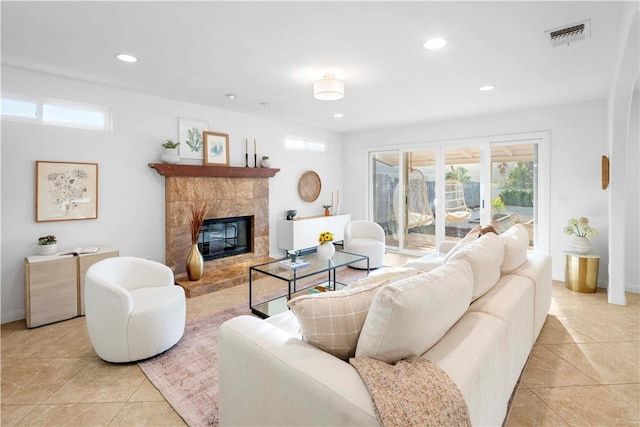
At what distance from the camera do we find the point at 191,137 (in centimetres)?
452

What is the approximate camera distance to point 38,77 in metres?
3.31

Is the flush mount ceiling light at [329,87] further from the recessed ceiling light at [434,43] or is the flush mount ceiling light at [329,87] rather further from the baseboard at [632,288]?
the baseboard at [632,288]

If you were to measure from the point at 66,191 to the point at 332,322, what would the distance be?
3.57 metres

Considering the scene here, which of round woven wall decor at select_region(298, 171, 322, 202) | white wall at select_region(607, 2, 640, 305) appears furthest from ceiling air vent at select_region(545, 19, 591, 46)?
round woven wall decor at select_region(298, 171, 322, 202)

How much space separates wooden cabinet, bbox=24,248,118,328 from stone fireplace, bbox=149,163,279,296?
1.05 metres

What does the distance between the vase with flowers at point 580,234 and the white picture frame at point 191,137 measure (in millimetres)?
5012

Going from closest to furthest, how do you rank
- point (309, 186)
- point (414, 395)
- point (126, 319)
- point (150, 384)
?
point (414, 395) < point (150, 384) < point (126, 319) < point (309, 186)

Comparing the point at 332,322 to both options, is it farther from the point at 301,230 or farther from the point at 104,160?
the point at 301,230

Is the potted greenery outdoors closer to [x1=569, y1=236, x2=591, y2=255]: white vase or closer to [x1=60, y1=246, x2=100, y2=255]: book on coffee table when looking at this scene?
[x1=60, y1=246, x2=100, y2=255]: book on coffee table

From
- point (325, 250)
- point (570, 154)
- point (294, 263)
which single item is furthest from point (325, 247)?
point (570, 154)

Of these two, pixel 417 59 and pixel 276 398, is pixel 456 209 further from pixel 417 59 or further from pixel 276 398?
pixel 276 398

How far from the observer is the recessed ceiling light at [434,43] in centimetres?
250

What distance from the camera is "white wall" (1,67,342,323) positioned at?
3199mm

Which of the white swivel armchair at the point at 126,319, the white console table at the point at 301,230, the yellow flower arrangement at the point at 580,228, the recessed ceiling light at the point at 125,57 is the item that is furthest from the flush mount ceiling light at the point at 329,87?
the yellow flower arrangement at the point at 580,228
